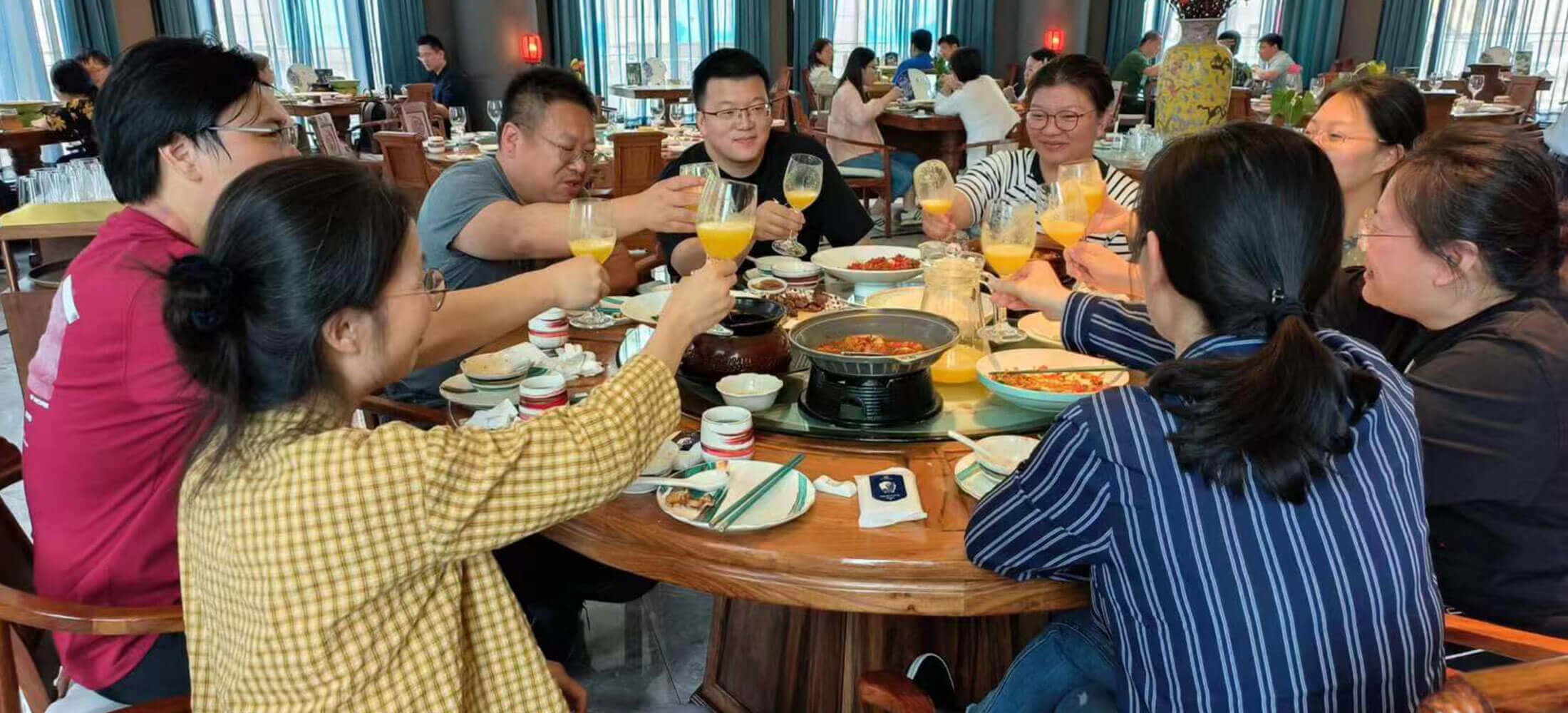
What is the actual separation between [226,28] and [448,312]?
994 cm

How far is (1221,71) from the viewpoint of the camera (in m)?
3.78

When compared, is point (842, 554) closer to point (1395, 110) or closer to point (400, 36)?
point (1395, 110)

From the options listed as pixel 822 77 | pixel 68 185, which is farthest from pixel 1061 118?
pixel 822 77

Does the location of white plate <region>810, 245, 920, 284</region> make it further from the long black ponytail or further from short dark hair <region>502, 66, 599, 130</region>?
the long black ponytail

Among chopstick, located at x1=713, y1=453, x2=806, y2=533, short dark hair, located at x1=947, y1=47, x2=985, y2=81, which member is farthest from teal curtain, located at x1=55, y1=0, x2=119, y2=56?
chopstick, located at x1=713, y1=453, x2=806, y2=533

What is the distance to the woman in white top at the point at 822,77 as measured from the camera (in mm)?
10227

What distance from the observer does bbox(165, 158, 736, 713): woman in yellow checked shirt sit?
1.05m

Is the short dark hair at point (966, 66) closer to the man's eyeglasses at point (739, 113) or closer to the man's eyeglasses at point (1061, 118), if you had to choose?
the man's eyeglasses at point (1061, 118)

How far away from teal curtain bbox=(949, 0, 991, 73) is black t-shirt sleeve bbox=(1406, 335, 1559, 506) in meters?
12.8

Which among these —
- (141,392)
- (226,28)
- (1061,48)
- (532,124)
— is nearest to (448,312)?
(141,392)

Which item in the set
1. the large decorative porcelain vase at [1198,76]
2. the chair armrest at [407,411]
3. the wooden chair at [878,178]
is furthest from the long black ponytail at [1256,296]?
the wooden chair at [878,178]

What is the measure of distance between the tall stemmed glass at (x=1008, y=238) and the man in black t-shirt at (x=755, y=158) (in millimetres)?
579

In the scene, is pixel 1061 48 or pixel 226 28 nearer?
pixel 226 28

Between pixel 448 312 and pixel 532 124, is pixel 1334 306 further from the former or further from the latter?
pixel 532 124
